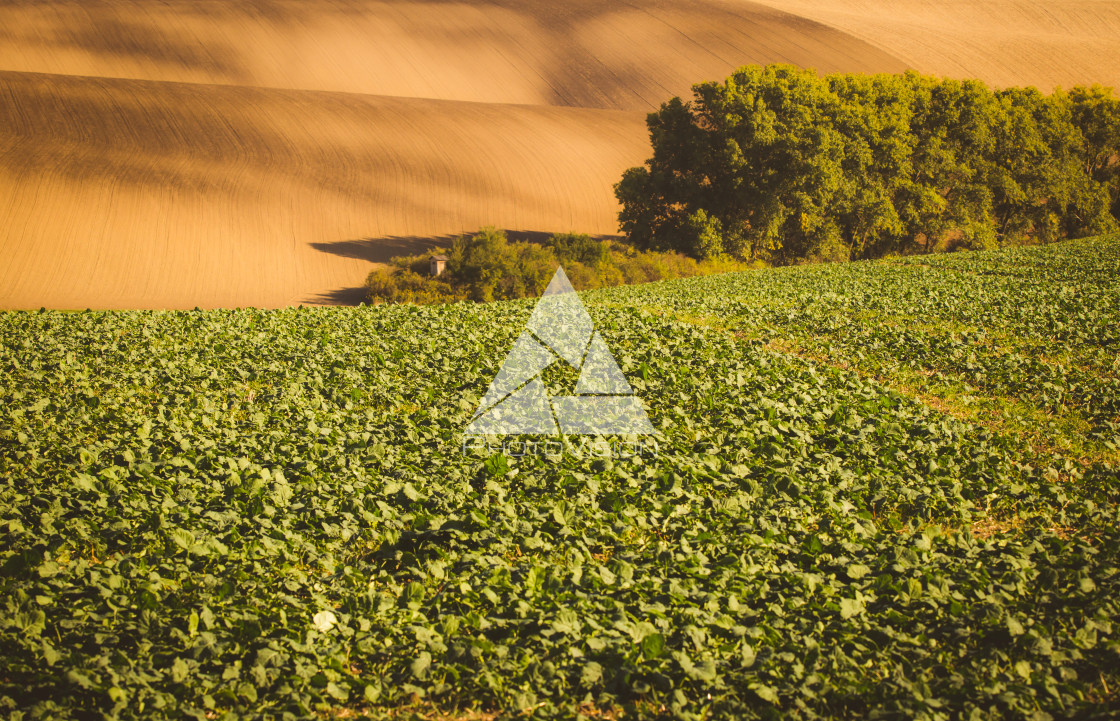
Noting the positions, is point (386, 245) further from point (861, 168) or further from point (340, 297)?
point (861, 168)

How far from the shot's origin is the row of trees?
41.7 metres

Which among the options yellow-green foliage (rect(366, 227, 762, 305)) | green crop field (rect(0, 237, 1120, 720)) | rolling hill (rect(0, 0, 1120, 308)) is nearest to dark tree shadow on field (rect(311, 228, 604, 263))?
rolling hill (rect(0, 0, 1120, 308))

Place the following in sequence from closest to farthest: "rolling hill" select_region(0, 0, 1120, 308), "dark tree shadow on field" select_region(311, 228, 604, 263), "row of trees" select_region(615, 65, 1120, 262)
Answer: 1. "row of trees" select_region(615, 65, 1120, 262)
2. "rolling hill" select_region(0, 0, 1120, 308)
3. "dark tree shadow on field" select_region(311, 228, 604, 263)

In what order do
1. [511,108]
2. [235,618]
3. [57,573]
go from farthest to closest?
1. [511,108]
2. [57,573]
3. [235,618]

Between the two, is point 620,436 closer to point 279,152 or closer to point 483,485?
point 483,485

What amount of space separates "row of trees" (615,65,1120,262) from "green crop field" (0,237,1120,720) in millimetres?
32454

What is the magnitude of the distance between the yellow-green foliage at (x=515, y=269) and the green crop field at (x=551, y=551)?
2504 cm

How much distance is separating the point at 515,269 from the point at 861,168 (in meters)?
25.3

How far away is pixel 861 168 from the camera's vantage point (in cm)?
4497

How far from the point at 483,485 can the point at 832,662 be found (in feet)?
13.2

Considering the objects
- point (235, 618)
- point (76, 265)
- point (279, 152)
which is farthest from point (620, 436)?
point (279, 152)

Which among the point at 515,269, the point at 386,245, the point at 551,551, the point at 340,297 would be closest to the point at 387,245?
the point at 386,245

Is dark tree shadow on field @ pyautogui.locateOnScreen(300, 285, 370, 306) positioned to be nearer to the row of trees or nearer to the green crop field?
the row of trees

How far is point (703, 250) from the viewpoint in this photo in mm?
41812
